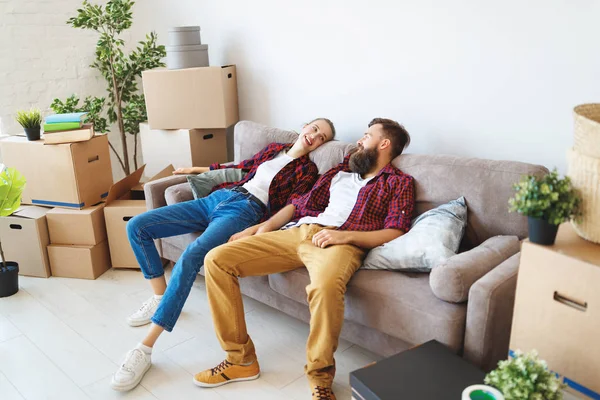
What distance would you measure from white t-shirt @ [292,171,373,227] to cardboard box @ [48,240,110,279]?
1.32m

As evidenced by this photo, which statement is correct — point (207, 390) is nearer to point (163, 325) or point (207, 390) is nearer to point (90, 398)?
point (163, 325)

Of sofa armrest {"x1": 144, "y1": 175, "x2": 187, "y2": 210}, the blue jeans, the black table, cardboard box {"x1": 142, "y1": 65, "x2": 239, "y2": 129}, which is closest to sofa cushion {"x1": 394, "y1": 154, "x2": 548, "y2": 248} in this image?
the black table

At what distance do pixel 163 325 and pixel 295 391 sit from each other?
1.90ft

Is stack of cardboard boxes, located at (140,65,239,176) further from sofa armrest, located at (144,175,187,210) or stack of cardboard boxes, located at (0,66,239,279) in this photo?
sofa armrest, located at (144,175,187,210)

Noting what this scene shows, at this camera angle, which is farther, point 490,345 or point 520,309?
point 490,345

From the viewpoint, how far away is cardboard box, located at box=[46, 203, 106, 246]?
2.81 meters

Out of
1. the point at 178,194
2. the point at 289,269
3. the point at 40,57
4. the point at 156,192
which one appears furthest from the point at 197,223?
the point at 40,57

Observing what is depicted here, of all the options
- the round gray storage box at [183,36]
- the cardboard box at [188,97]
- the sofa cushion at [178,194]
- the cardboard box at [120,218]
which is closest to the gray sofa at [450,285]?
the sofa cushion at [178,194]

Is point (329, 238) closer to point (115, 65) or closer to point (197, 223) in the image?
point (197, 223)

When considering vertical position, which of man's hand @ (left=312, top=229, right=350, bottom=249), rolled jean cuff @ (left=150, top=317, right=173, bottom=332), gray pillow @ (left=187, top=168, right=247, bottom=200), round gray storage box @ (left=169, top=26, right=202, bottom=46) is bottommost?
rolled jean cuff @ (left=150, top=317, right=173, bottom=332)

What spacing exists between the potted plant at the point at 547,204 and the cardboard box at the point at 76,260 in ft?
7.50

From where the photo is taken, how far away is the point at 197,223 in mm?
2422

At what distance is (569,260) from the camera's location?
129 centimetres

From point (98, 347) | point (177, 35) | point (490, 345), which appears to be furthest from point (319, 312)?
point (177, 35)
